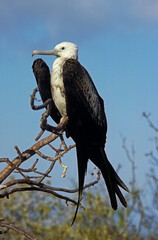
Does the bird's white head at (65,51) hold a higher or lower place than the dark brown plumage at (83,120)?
higher

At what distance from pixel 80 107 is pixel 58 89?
0.85ft

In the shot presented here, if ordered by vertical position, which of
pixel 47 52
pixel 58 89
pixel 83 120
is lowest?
pixel 83 120

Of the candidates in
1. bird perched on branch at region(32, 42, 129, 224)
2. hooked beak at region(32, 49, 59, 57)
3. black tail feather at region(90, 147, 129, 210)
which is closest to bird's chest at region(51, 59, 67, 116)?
bird perched on branch at region(32, 42, 129, 224)

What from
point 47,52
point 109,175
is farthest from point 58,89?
point 109,175

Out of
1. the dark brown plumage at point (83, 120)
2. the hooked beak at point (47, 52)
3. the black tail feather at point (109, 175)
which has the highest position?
the hooked beak at point (47, 52)

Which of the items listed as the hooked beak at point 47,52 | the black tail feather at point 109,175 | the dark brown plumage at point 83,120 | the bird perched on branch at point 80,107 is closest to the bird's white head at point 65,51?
the hooked beak at point 47,52

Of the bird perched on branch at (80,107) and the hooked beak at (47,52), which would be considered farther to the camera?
the hooked beak at (47,52)

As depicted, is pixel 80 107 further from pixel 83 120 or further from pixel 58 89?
pixel 58 89

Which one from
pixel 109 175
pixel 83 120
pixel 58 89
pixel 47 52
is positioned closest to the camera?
pixel 109 175

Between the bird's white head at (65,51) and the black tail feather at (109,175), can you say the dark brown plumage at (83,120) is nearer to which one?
the black tail feather at (109,175)

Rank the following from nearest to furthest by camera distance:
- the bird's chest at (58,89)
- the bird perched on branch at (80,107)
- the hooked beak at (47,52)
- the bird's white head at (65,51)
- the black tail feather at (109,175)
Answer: the black tail feather at (109,175), the bird perched on branch at (80,107), the bird's chest at (58,89), the hooked beak at (47,52), the bird's white head at (65,51)

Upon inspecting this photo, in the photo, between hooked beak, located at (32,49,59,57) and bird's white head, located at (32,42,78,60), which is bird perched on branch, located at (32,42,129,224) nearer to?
hooked beak, located at (32,49,59,57)

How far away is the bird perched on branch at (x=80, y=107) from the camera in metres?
3.00

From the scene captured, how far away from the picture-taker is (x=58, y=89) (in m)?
3.20
